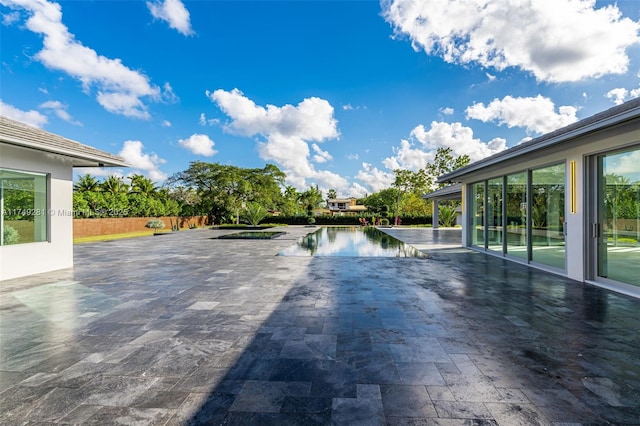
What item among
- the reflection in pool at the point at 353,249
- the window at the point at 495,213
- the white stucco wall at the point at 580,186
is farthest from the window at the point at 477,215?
the white stucco wall at the point at 580,186

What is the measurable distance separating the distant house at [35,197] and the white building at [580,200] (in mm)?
10934

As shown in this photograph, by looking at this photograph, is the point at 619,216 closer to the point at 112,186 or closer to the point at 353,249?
the point at 353,249

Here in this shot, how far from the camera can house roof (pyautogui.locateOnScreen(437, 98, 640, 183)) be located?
432cm

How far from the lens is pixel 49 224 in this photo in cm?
710

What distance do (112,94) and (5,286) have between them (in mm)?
17557

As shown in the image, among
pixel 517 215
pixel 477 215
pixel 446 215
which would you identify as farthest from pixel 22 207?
pixel 446 215

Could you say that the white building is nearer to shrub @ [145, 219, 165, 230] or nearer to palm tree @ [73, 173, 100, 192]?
shrub @ [145, 219, 165, 230]

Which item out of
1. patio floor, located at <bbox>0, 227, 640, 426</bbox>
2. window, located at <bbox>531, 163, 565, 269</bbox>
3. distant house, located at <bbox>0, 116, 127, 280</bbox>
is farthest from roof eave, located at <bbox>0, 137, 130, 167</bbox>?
window, located at <bbox>531, 163, 565, 269</bbox>

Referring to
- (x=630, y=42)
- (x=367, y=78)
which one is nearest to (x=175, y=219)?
(x=367, y=78)

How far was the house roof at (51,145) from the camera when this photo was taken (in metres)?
5.57

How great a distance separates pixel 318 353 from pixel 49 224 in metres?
8.03

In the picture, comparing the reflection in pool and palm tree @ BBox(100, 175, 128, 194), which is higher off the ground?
palm tree @ BBox(100, 175, 128, 194)

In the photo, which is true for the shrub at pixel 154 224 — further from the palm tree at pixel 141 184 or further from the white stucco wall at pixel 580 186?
the white stucco wall at pixel 580 186

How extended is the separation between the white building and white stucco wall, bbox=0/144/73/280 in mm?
11624
